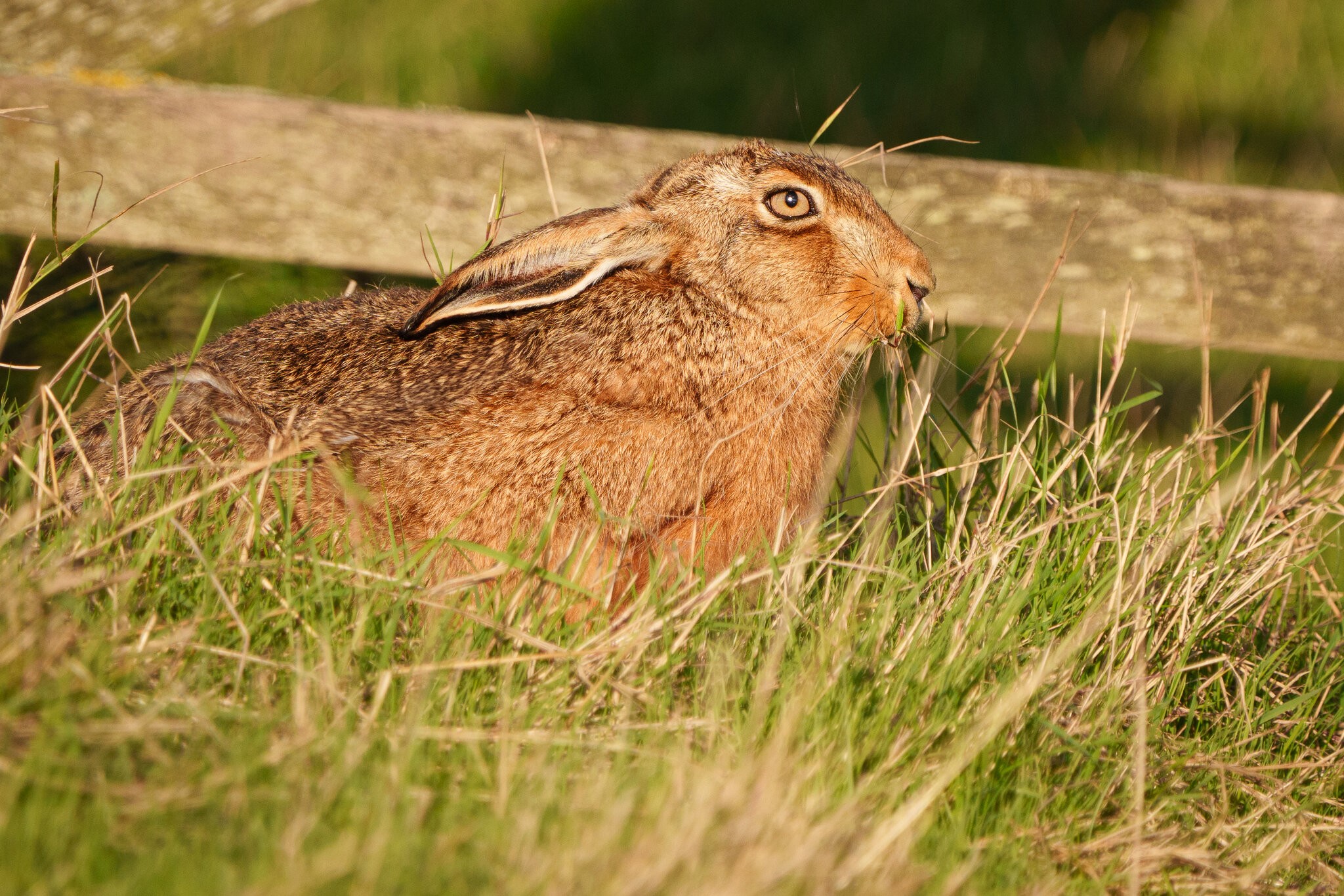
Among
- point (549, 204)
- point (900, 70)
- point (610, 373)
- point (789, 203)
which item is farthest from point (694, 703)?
point (900, 70)

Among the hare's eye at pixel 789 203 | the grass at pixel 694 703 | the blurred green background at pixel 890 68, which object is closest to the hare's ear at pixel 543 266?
Result: the hare's eye at pixel 789 203

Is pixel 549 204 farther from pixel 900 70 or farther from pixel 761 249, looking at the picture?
pixel 900 70

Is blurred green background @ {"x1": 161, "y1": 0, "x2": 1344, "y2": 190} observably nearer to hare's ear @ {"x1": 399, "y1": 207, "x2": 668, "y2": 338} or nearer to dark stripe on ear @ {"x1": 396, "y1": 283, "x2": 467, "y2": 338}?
hare's ear @ {"x1": 399, "y1": 207, "x2": 668, "y2": 338}

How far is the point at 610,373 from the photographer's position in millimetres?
3201

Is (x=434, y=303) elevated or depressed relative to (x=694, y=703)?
elevated

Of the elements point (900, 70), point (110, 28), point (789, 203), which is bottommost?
point (900, 70)

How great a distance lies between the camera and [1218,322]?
423 cm

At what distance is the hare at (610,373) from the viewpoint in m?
3.06

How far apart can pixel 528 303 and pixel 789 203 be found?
2.75ft

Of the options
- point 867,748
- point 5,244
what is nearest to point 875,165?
point 867,748

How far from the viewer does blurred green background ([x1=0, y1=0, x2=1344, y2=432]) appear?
7668 mm

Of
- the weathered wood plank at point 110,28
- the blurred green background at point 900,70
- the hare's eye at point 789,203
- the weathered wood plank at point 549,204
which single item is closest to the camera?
the hare's eye at point 789,203

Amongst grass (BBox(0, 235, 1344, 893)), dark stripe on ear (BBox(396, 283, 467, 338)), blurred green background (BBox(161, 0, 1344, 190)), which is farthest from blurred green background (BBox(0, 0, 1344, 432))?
dark stripe on ear (BBox(396, 283, 467, 338))

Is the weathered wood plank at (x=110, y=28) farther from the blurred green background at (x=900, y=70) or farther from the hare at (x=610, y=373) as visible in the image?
the blurred green background at (x=900, y=70)
